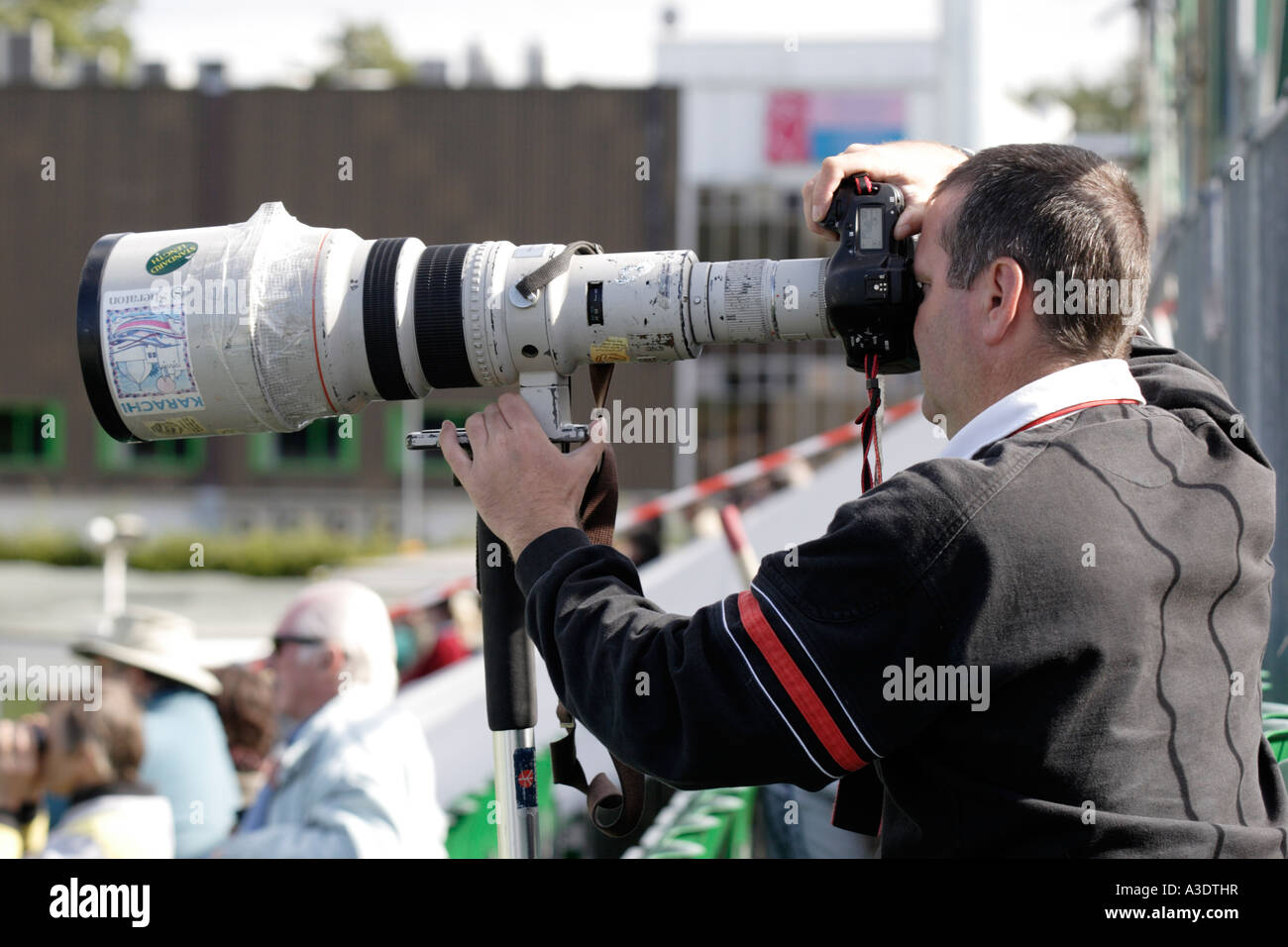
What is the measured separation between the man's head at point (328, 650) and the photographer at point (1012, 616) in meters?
2.15

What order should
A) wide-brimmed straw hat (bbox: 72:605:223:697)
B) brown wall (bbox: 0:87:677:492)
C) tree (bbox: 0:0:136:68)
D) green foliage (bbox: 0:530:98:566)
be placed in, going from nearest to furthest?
wide-brimmed straw hat (bbox: 72:605:223:697) → green foliage (bbox: 0:530:98:566) → brown wall (bbox: 0:87:677:492) → tree (bbox: 0:0:136:68)

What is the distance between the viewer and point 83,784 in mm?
3721

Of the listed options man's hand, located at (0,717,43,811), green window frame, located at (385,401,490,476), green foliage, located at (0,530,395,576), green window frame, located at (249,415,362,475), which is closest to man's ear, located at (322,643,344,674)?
man's hand, located at (0,717,43,811)

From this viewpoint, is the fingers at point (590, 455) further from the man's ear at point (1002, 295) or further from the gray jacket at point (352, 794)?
the gray jacket at point (352, 794)

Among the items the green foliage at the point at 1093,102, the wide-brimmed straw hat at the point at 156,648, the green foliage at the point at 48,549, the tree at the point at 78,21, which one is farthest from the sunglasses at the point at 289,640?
the green foliage at the point at 1093,102

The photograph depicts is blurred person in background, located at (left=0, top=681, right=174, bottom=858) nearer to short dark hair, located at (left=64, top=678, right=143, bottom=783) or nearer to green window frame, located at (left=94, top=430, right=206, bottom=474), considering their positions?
short dark hair, located at (left=64, top=678, right=143, bottom=783)

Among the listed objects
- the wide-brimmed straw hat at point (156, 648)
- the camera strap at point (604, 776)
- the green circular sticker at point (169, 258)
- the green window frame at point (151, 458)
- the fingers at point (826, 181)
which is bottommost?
the green window frame at point (151, 458)

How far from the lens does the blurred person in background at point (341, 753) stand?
3.07 meters

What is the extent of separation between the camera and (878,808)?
1730 mm

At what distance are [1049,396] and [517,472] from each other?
71 centimetres

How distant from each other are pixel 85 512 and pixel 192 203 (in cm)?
572

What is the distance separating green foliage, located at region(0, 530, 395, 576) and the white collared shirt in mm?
18482

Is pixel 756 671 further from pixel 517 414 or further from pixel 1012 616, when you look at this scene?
pixel 517 414

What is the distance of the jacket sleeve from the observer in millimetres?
1384
